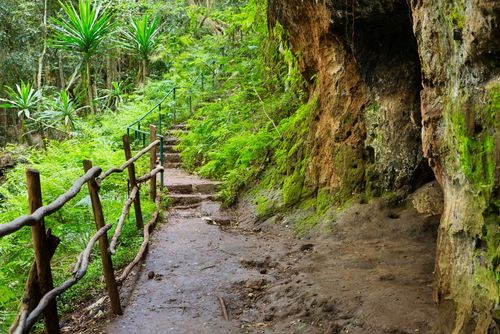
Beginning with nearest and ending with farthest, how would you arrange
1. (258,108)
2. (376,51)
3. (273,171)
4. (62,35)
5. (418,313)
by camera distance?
1. (418,313)
2. (376,51)
3. (273,171)
4. (258,108)
5. (62,35)

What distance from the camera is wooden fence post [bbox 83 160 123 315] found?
414 centimetres

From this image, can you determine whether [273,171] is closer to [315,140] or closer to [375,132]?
[315,140]

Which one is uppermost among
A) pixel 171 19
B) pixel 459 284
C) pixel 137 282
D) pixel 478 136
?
pixel 171 19

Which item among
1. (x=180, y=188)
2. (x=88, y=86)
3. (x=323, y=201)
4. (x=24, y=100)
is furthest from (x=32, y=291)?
(x=24, y=100)

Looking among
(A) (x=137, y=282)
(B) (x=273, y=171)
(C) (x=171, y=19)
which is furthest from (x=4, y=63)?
(A) (x=137, y=282)

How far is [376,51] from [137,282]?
14.0 ft

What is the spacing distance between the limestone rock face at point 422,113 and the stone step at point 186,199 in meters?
2.57

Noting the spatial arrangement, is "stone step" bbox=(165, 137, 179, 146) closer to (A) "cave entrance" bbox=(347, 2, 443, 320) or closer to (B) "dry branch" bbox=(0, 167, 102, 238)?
(A) "cave entrance" bbox=(347, 2, 443, 320)

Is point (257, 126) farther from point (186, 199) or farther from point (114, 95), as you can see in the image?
point (114, 95)

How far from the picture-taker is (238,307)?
4578 mm

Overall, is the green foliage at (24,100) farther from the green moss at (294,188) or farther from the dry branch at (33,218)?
the dry branch at (33,218)

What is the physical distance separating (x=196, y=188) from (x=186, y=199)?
55 cm

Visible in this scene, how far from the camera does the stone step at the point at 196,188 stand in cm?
902

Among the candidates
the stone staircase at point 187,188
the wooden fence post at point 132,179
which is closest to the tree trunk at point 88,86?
the stone staircase at point 187,188
